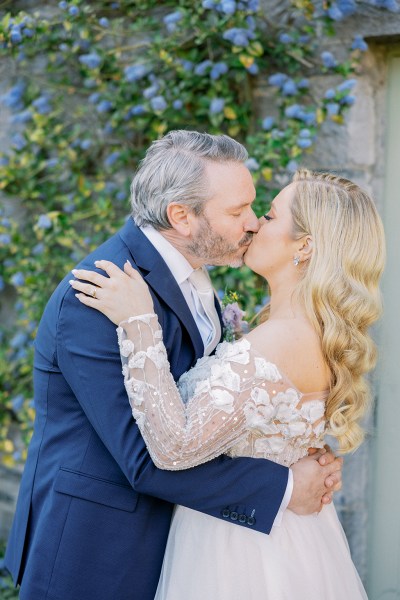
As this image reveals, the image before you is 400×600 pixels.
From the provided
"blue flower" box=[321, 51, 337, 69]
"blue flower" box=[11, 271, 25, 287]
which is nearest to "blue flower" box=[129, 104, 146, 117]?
"blue flower" box=[321, 51, 337, 69]

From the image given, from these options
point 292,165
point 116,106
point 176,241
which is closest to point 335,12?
point 292,165

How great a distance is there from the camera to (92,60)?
3775 mm

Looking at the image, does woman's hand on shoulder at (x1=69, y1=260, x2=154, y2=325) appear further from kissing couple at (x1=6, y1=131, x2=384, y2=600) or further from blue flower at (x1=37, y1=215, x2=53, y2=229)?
blue flower at (x1=37, y1=215, x2=53, y2=229)

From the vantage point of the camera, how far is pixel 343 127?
3367 millimetres

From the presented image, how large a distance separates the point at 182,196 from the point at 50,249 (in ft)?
6.27

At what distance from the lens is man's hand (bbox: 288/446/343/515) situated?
7.53ft

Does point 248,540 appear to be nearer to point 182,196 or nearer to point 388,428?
point 182,196

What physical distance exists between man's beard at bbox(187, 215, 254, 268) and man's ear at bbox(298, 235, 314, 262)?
0.70 feet

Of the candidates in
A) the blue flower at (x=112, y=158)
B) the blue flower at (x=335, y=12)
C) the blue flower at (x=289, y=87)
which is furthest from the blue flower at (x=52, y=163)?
the blue flower at (x=335, y=12)

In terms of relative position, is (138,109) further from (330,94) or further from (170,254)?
(170,254)

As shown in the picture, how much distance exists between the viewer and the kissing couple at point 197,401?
211 centimetres

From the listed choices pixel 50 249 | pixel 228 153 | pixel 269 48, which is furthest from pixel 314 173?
pixel 50 249

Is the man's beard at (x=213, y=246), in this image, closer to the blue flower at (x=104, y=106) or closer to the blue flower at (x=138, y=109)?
the blue flower at (x=138, y=109)

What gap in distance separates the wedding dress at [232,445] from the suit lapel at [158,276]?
0.14 m
